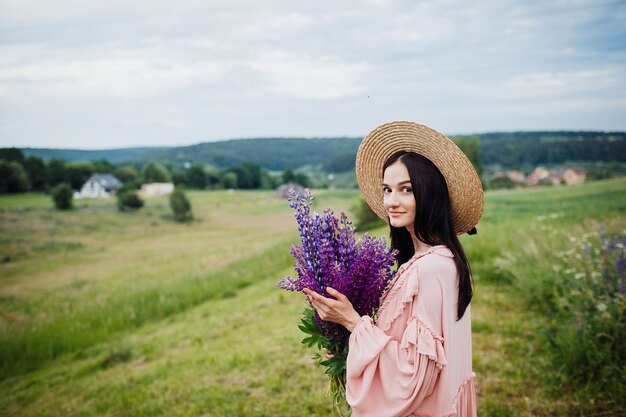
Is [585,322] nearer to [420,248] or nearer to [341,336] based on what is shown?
[420,248]

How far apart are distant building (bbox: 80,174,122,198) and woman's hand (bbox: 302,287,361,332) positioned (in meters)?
42.4

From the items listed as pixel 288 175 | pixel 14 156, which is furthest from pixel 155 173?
pixel 14 156

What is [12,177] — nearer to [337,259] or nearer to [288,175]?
[337,259]

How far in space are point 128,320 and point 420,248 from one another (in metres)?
11.8

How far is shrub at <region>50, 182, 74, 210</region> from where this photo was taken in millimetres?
30281

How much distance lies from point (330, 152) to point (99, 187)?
26211mm

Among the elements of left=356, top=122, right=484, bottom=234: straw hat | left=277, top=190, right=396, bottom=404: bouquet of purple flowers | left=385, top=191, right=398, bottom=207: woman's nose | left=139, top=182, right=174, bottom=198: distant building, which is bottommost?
left=139, top=182, right=174, bottom=198: distant building

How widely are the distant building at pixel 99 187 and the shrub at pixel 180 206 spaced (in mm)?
5432

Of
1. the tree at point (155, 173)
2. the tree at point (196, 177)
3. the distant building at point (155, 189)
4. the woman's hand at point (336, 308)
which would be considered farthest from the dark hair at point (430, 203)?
the tree at point (196, 177)

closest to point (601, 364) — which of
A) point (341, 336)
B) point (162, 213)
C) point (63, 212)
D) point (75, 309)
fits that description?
point (341, 336)

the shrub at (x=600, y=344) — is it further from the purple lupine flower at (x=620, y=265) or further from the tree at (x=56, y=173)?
the tree at (x=56, y=173)

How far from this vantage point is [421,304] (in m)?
2.09

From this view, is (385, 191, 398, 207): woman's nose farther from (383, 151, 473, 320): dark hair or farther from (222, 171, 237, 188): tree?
(222, 171, 237, 188): tree

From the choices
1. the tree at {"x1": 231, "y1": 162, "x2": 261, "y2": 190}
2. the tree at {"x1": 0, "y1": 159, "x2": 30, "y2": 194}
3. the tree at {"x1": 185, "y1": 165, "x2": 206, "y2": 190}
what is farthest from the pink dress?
the tree at {"x1": 231, "y1": 162, "x2": 261, "y2": 190}
